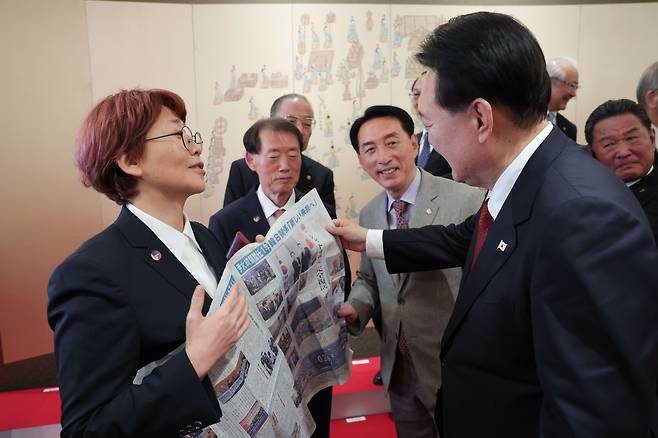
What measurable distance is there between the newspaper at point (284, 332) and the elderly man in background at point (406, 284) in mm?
216

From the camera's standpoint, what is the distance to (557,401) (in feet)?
2.86

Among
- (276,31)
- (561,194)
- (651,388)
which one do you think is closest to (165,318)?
(561,194)

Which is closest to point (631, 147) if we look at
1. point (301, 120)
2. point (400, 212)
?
point (400, 212)

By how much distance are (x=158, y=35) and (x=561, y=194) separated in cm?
429

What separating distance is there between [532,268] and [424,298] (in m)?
1.02

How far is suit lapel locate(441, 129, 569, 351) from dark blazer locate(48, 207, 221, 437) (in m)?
0.67

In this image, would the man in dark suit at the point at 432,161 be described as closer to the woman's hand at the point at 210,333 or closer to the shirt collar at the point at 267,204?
the shirt collar at the point at 267,204

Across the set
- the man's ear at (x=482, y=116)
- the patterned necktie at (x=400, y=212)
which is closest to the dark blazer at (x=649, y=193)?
the patterned necktie at (x=400, y=212)

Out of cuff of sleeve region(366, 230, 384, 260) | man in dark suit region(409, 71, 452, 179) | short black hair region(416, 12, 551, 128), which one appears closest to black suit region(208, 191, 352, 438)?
cuff of sleeve region(366, 230, 384, 260)

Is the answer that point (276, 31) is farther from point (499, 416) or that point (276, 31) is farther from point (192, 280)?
point (499, 416)

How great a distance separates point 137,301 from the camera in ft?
3.74

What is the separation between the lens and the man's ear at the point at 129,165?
1324mm

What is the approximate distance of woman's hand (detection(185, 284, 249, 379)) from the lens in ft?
3.46

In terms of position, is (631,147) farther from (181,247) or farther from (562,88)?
(181,247)
